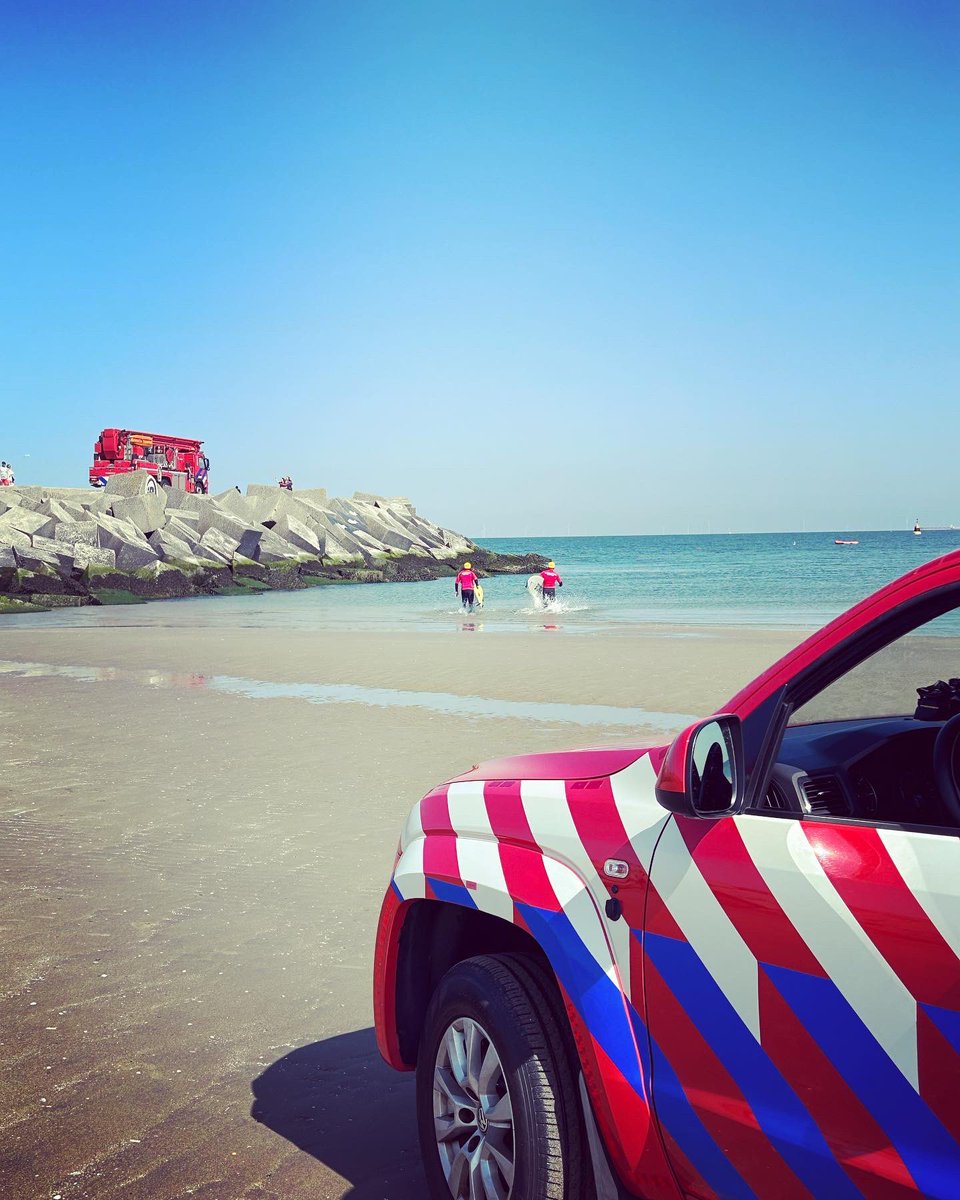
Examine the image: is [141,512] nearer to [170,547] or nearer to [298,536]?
[170,547]

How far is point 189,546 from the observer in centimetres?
5084

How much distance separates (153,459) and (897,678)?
71701 mm

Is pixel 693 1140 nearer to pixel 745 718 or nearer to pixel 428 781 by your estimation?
pixel 745 718

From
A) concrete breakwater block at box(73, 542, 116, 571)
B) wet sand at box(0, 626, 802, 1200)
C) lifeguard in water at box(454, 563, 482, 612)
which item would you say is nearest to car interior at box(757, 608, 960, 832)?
wet sand at box(0, 626, 802, 1200)

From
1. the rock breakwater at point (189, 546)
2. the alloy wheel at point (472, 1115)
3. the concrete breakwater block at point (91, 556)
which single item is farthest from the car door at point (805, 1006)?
the concrete breakwater block at point (91, 556)

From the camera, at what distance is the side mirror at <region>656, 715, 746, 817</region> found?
7.18ft

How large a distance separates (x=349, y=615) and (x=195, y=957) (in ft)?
97.7

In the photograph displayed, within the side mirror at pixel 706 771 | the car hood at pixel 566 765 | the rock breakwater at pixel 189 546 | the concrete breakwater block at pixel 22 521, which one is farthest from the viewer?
the concrete breakwater block at pixel 22 521

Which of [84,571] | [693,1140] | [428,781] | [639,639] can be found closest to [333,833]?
[428,781]

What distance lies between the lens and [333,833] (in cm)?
702

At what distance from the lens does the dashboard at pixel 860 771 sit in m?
2.34


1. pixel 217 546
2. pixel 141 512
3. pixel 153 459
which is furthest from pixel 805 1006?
pixel 153 459

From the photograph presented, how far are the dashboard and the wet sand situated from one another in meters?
0.72

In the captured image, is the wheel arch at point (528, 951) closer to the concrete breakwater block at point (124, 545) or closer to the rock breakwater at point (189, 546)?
the rock breakwater at point (189, 546)
